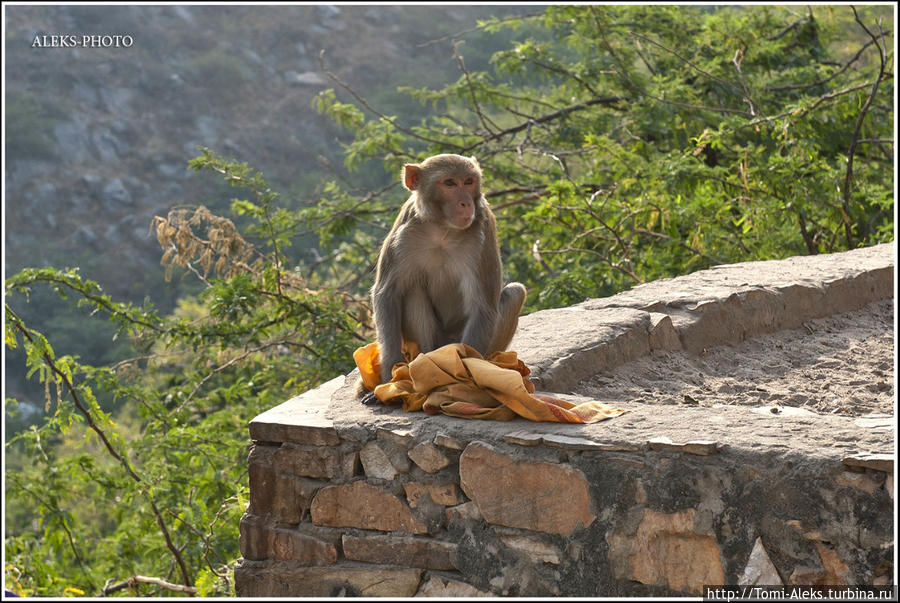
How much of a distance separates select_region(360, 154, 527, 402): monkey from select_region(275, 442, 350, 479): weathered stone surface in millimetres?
509

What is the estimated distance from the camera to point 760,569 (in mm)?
3018

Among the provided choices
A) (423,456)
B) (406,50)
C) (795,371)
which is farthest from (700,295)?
(406,50)

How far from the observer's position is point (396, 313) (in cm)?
430

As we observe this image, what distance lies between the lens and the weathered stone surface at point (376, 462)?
3.68 meters

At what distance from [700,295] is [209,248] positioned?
4.33 metres

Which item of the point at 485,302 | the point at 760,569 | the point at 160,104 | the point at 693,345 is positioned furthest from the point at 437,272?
the point at 160,104

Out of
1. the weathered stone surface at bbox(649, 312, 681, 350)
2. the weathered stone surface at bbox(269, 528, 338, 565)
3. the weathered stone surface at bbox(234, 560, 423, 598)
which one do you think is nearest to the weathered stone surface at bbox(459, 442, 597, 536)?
the weathered stone surface at bbox(234, 560, 423, 598)

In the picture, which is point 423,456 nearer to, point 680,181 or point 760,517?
point 760,517

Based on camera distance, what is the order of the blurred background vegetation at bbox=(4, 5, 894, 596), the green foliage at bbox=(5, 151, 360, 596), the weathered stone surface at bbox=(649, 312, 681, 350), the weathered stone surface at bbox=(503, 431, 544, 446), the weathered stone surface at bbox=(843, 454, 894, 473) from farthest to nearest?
1. the blurred background vegetation at bbox=(4, 5, 894, 596)
2. the green foliage at bbox=(5, 151, 360, 596)
3. the weathered stone surface at bbox=(649, 312, 681, 350)
4. the weathered stone surface at bbox=(503, 431, 544, 446)
5. the weathered stone surface at bbox=(843, 454, 894, 473)

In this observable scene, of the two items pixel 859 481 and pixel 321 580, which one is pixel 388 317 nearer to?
pixel 321 580

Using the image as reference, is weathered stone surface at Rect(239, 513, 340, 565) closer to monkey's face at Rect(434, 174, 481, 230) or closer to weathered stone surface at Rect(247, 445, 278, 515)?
weathered stone surface at Rect(247, 445, 278, 515)

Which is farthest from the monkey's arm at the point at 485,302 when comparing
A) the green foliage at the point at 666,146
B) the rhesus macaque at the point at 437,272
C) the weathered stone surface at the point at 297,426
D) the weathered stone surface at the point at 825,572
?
the green foliage at the point at 666,146

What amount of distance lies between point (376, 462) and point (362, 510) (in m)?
0.18

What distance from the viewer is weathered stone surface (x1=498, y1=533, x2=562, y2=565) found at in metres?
3.36
